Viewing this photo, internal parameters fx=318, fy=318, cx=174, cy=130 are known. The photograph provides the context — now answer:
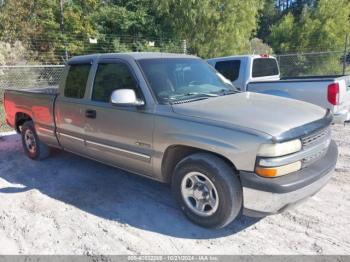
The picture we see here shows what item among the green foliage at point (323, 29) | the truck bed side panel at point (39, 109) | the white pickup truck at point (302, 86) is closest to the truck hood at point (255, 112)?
the white pickup truck at point (302, 86)

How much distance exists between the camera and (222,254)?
3012 millimetres

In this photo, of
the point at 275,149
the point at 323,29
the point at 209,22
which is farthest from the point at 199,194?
the point at 323,29

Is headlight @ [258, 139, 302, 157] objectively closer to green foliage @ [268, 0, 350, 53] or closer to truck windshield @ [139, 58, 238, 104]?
truck windshield @ [139, 58, 238, 104]

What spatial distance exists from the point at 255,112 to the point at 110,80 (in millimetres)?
2002

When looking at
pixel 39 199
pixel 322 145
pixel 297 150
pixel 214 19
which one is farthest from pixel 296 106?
pixel 214 19

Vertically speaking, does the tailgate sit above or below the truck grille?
above

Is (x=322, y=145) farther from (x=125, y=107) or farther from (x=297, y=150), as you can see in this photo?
(x=125, y=107)

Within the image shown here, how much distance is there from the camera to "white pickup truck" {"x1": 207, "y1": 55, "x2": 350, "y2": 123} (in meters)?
5.58

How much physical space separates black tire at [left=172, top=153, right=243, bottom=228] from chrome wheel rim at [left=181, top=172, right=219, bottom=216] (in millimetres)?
49

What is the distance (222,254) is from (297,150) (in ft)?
4.00

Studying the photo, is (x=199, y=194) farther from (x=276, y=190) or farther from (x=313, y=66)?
(x=313, y=66)

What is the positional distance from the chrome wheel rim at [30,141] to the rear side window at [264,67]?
17.0ft

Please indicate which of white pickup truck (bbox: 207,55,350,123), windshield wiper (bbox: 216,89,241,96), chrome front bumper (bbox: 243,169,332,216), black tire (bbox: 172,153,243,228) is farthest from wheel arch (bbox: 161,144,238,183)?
white pickup truck (bbox: 207,55,350,123)

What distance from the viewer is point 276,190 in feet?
9.43
